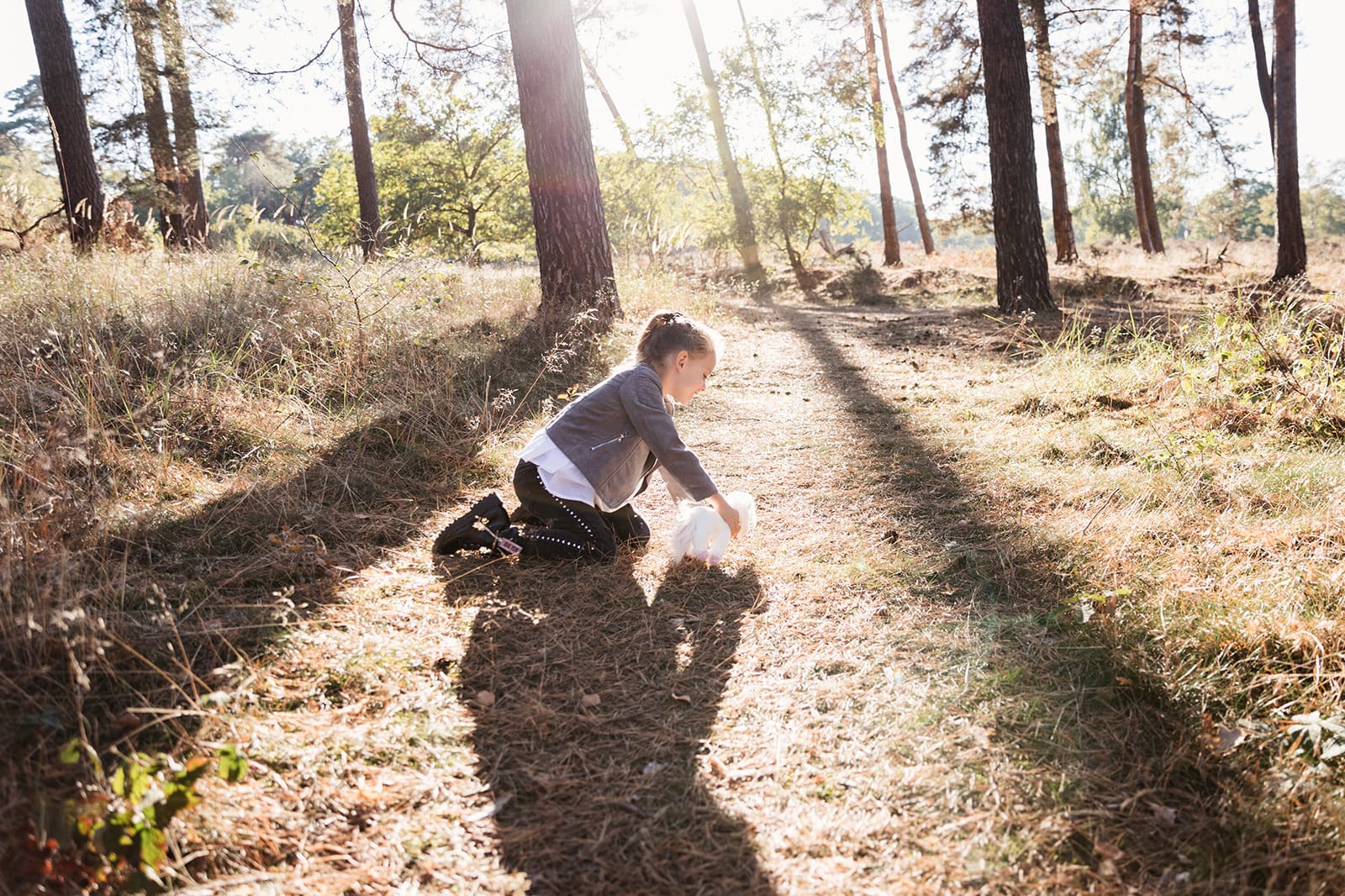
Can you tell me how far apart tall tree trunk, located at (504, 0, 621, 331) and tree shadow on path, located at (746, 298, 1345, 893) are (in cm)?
466

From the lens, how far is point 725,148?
52.4 ft

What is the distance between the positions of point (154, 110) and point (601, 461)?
10037 mm

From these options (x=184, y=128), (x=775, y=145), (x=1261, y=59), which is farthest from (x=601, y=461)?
(x=1261, y=59)

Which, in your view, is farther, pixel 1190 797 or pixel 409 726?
pixel 409 726

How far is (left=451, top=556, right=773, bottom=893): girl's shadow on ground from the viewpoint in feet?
5.68

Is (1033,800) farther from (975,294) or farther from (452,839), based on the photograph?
(975,294)

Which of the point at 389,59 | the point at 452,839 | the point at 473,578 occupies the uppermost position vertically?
the point at 389,59

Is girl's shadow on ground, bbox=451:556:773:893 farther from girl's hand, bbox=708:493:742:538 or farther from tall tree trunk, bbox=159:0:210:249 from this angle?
tall tree trunk, bbox=159:0:210:249

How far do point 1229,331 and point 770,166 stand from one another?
12.0 metres

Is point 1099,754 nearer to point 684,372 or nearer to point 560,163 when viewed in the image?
point 684,372

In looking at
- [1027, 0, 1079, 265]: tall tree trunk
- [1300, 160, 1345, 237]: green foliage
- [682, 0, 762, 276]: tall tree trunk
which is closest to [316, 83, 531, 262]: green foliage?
[682, 0, 762, 276]: tall tree trunk

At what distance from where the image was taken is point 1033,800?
5.98 feet

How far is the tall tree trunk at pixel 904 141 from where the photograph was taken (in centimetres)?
1986

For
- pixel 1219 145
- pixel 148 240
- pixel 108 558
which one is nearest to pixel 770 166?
pixel 1219 145
